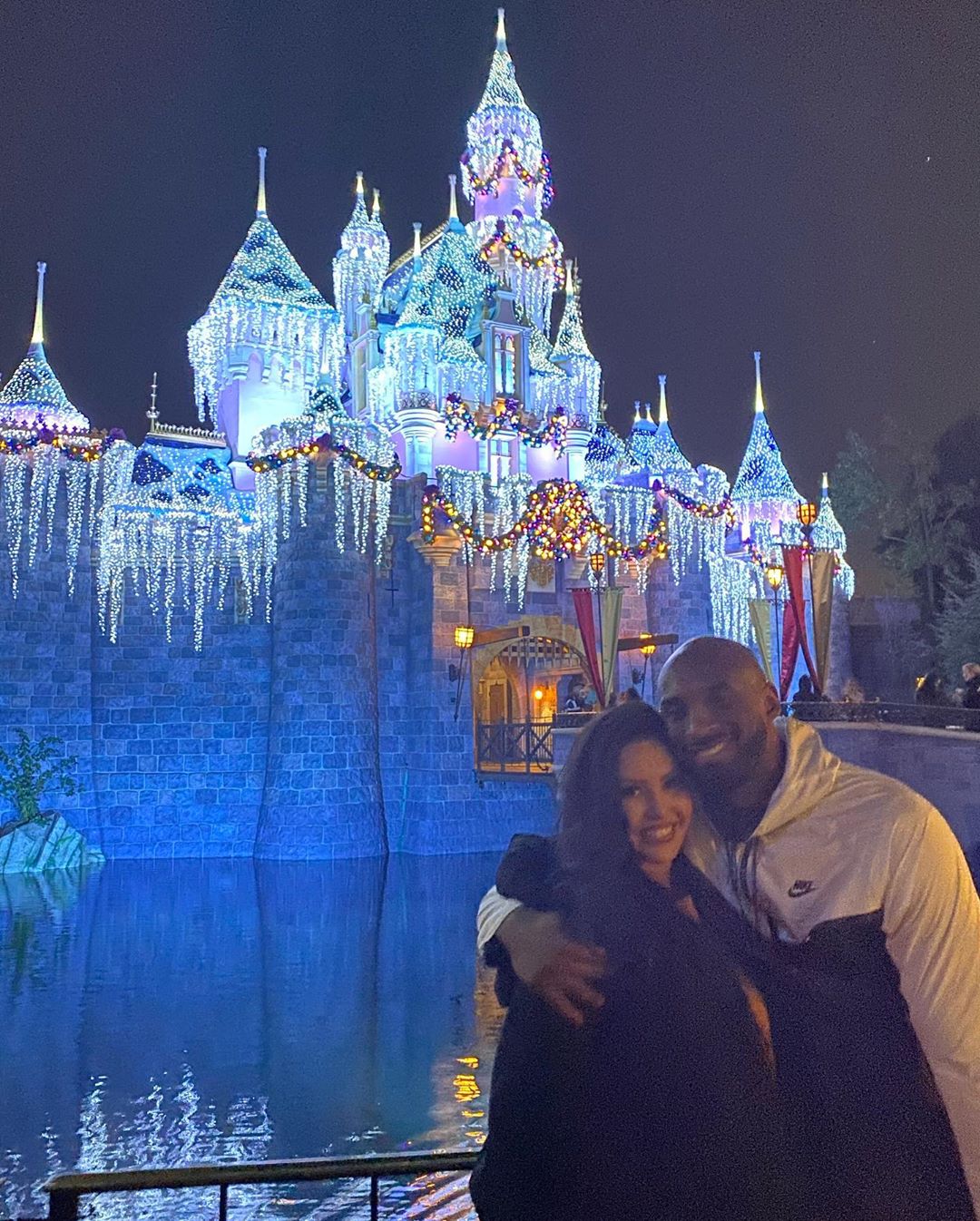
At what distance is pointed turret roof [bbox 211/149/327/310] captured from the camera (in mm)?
22641

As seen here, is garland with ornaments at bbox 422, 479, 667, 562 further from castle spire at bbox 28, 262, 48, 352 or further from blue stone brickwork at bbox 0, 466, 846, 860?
castle spire at bbox 28, 262, 48, 352

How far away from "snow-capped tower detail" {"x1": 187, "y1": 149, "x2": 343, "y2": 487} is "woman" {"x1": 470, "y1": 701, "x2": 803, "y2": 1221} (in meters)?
22.3

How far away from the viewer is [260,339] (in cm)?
2298

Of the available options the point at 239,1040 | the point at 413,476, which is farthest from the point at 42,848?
the point at 239,1040

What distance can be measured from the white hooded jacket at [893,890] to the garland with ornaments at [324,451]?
17.5 m

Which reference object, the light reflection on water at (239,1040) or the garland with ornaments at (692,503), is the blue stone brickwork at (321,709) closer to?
the light reflection on water at (239,1040)

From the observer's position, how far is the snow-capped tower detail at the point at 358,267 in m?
26.2

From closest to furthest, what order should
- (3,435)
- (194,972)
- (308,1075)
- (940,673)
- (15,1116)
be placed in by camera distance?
(15,1116) < (308,1075) < (194,972) < (3,435) < (940,673)

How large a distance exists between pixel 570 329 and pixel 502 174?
4.15 metres

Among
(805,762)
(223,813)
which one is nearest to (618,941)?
(805,762)

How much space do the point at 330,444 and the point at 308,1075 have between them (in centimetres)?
1357

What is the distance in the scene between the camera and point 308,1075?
672 cm

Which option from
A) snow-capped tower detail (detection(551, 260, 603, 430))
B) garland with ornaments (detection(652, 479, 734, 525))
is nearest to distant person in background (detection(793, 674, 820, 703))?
garland with ornaments (detection(652, 479, 734, 525))

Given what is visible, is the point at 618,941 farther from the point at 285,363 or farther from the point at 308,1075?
the point at 285,363
